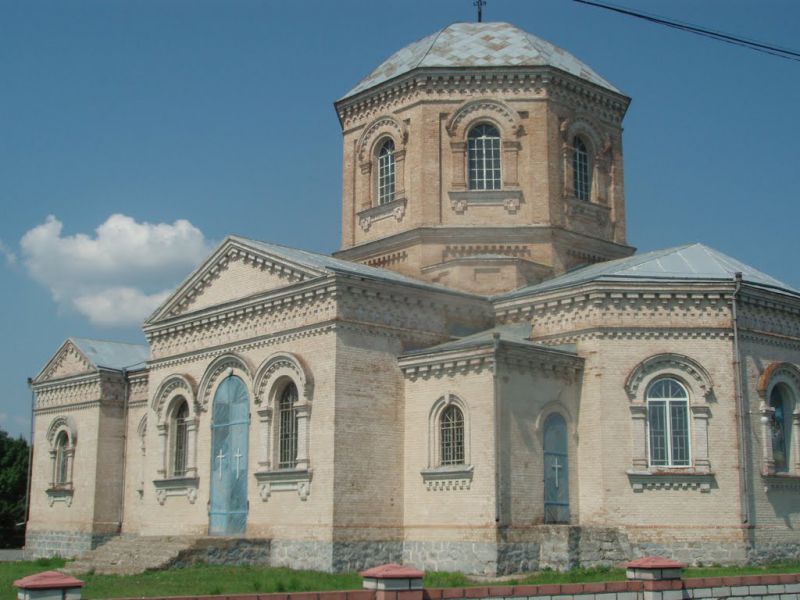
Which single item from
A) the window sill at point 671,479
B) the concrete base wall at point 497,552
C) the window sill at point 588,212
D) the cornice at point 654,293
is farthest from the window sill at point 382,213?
the window sill at point 671,479

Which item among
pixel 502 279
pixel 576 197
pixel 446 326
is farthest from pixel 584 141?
pixel 446 326

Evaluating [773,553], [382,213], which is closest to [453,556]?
[773,553]

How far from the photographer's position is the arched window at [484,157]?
1103 inches

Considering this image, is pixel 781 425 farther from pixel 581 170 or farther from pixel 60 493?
pixel 60 493

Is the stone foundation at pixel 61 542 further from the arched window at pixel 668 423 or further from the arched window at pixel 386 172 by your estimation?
the arched window at pixel 668 423

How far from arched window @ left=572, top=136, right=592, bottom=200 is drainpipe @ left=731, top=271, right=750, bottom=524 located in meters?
6.99

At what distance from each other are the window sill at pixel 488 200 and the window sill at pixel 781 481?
30.8ft

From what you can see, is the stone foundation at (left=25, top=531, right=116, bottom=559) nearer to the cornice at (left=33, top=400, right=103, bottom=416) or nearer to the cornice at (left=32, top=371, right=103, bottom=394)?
the cornice at (left=33, top=400, right=103, bottom=416)

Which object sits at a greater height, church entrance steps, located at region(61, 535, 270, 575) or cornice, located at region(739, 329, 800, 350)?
cornice, located at region(739, 329, 800, 350)

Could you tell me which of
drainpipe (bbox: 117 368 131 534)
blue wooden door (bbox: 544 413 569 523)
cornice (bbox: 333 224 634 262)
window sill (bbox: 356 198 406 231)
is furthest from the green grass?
drainpipe (bbox: 117 368 131 534)

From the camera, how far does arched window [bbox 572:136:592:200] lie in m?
28.9

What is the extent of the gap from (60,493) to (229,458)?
1101 centimetres

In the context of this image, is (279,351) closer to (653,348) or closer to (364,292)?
(364,292)

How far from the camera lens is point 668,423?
2244 centimetres
